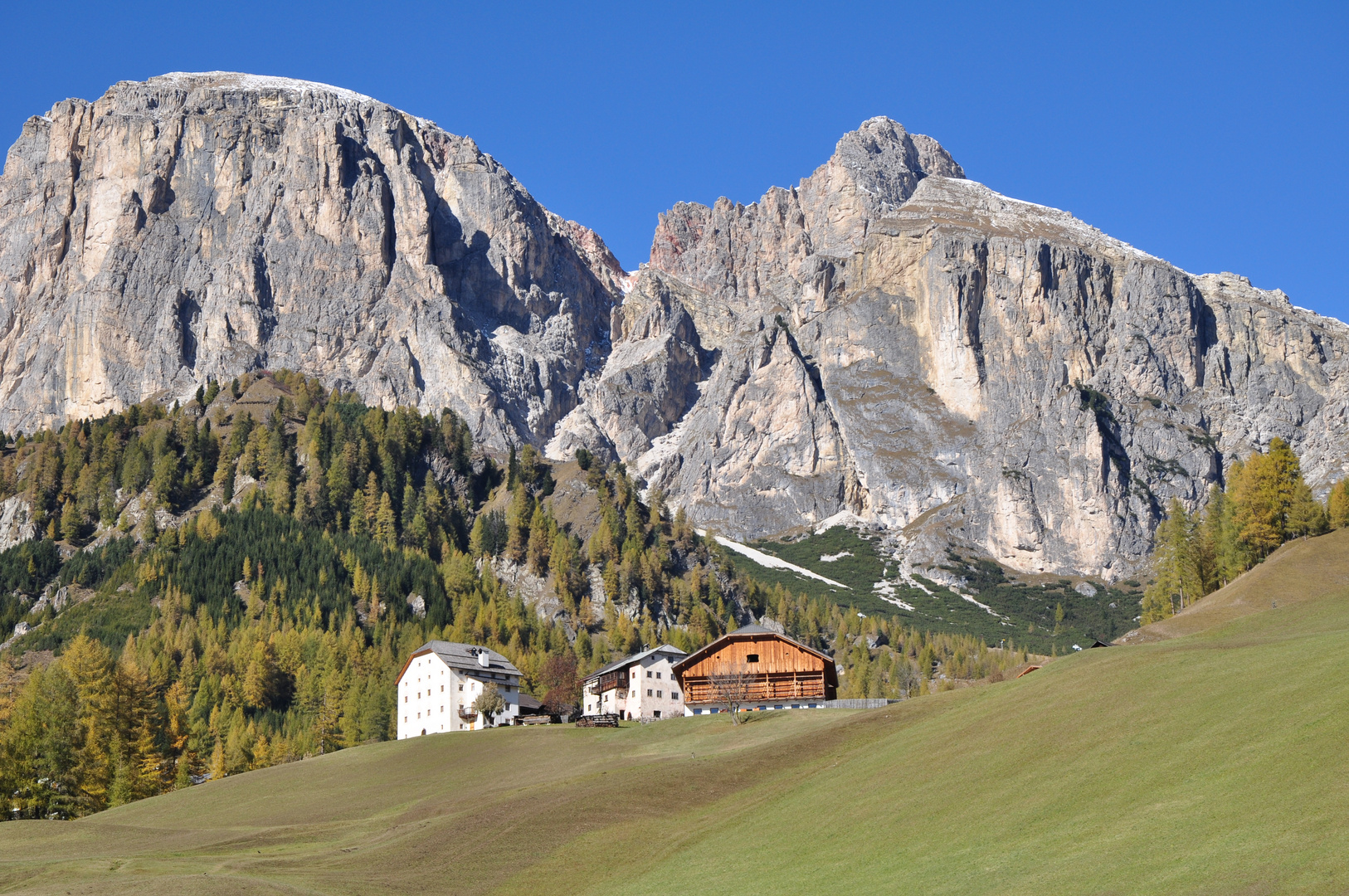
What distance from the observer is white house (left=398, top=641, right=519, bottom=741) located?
409ft

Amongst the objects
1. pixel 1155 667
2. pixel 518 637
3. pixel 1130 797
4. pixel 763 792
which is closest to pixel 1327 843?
pixel 1130 797

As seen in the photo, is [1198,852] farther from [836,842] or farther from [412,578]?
[412,578]

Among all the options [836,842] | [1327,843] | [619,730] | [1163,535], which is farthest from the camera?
[1163,535]

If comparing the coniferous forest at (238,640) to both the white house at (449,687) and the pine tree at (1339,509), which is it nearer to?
the white house at (449,687)

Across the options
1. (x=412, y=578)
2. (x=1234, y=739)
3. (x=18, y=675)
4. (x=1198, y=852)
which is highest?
(x=412, y=578)

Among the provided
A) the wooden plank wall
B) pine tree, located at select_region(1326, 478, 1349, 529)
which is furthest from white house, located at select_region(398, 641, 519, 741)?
pine tree, located at select_region(1326, 478, 1349, 529)

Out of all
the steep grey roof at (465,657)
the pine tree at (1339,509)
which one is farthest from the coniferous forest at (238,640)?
the pine tree at (1339,509)

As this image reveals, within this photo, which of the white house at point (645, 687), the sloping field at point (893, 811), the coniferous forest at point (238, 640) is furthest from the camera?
the white house at point (645, 687)

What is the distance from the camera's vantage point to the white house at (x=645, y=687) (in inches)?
4961

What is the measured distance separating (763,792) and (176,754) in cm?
7569

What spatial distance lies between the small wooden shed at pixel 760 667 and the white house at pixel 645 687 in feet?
18.1

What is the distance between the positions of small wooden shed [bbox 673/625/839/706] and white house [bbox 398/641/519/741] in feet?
57.8

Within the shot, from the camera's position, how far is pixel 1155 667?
59156 mm

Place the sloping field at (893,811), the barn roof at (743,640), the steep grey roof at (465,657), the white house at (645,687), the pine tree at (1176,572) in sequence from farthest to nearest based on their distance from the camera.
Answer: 1. the pine tree at (1176,572)
2. the steep grey roof at (465,657)
3. the white house at (645,687)
4. the barn roof at (743,640)
5. the sloping field at (893,811)
